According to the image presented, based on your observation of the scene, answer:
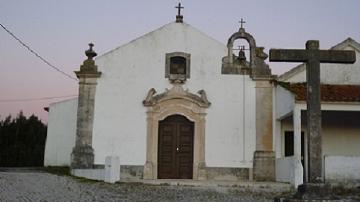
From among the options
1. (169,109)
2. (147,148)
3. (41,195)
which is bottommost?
(41,195)

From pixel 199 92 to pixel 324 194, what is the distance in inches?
410

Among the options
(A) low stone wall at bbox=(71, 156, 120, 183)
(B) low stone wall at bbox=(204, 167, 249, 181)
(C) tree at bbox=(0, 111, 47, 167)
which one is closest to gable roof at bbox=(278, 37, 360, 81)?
(B) low stone wall at bbox=(204, 167, 249, 181)

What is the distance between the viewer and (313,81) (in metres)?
9.41

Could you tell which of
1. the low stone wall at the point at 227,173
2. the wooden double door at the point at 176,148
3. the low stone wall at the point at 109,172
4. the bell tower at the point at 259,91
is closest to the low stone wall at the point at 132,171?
the wooden double door at the point at 176,148

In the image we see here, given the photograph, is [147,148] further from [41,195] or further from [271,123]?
[41,195]

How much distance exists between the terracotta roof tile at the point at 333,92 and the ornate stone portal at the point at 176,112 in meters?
3.26

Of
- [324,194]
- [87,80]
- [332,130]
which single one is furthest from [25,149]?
[324,194]

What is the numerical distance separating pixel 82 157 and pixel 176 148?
346cm

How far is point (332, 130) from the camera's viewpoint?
780 inches

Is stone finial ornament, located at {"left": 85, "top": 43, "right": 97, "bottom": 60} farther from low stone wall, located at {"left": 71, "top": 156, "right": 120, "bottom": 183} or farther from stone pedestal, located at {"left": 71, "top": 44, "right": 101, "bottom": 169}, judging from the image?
low stone wall, located at {"left": 71, "top": 156, "right": 120, "bottom": 183}

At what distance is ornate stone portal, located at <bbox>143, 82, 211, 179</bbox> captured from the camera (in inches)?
725

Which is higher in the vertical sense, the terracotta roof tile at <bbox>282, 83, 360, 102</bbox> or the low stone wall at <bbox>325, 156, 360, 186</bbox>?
the terracotta roof tile at <bbox>282, 83, 360, 102</bbox>

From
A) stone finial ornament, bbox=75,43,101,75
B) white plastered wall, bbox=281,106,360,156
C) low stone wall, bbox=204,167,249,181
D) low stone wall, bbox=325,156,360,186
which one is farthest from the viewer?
white plastered wall, bbox=281,106,360,156

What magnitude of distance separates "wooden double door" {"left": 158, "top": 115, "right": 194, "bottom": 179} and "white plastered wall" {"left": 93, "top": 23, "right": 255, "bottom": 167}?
652mm
